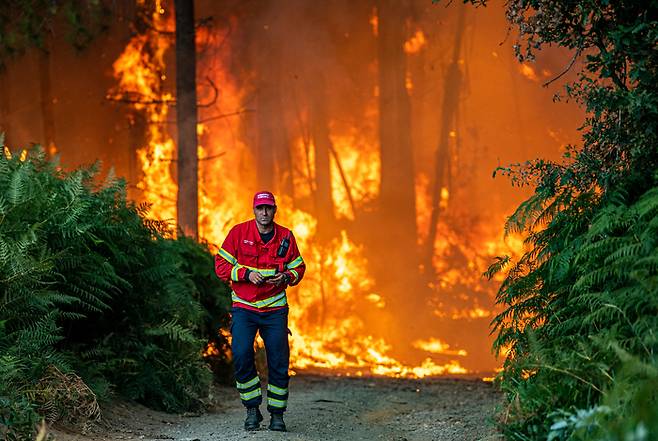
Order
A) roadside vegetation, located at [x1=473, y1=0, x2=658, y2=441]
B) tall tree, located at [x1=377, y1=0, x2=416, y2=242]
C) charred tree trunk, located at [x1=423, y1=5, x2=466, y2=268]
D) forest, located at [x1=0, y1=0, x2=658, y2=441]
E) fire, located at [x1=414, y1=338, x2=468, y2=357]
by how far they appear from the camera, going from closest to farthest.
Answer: roadside vegetation, located at [x1=473, y1=0, x2=658, y2=441]
forest, located at [x1=0, y1=0, x2=658, y2=441]
fire, located at [x1=414, y1=338, x2=468, y2=357]
tall tree, located at [x1=377, y1=0, x2=416, y2=242]
charred tree trunk, located at [x1=423, y1=5, x2=466, y2=268]

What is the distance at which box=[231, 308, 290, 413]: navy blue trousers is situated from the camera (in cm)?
835

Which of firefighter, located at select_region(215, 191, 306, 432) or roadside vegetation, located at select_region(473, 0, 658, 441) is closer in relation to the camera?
roadside vegetation, located at select_region(473, 0, 658, 441)

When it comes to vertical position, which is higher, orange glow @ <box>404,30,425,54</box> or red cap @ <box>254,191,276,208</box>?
orange glow @ <box>404,30,425,54</box>

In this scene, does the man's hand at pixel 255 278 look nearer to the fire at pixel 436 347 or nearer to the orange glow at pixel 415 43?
the fire at pixel 436 347

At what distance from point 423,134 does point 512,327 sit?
18.4 meters

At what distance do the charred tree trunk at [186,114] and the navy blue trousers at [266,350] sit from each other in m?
8.30

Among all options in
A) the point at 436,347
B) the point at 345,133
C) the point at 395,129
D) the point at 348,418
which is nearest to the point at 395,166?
the point at 395,129

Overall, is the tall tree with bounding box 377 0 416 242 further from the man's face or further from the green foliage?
the man's face

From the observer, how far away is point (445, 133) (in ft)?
85.2

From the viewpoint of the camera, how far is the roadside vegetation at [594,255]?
591cm

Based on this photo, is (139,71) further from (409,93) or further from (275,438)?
(275,438)

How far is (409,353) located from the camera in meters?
23.6

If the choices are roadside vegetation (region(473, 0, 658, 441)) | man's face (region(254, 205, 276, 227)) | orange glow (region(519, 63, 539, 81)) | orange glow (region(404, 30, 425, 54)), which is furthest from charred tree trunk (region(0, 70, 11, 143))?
roadside vegetation (region(473, 0, 658, 441))

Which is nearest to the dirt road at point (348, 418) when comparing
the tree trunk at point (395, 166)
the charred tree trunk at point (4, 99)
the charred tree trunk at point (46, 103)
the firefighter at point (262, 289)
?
the firefighter at point (262, 289)
